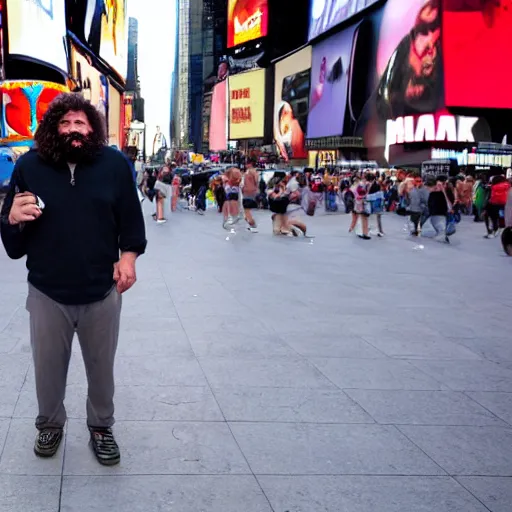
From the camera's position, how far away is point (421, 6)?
2229 inches

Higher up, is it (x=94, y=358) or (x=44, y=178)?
(x=44, y=178)

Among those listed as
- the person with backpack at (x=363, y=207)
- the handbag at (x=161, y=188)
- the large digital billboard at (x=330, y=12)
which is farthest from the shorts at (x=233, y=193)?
the large digital billboard at (x=330, y=12)

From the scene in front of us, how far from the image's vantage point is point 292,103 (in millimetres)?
93875

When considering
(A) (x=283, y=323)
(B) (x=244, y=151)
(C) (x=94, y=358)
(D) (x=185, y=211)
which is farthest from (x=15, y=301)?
(B) (x=244, y=151)

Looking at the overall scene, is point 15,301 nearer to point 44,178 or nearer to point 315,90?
point 44,178

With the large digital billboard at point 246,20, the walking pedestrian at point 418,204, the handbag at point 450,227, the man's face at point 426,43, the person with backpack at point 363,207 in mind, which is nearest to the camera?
the handbag at point 450,227

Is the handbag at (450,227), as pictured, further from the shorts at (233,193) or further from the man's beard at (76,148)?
the man's beard at (76,148)

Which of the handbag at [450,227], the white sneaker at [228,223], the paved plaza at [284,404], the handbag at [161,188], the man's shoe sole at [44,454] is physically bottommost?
the white sneaker at [228,223]

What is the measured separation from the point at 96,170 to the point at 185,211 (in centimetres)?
2681

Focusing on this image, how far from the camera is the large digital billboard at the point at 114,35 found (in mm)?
86000

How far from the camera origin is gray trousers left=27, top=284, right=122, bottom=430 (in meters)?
3.96

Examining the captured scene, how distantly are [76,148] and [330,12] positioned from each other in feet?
257

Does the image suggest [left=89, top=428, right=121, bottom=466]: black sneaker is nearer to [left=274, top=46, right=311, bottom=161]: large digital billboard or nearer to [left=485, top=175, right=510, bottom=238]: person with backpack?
[left=485, top=175, right=510, bottom=238]: person with backpack

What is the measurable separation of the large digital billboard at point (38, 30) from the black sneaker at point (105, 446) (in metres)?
51.2
